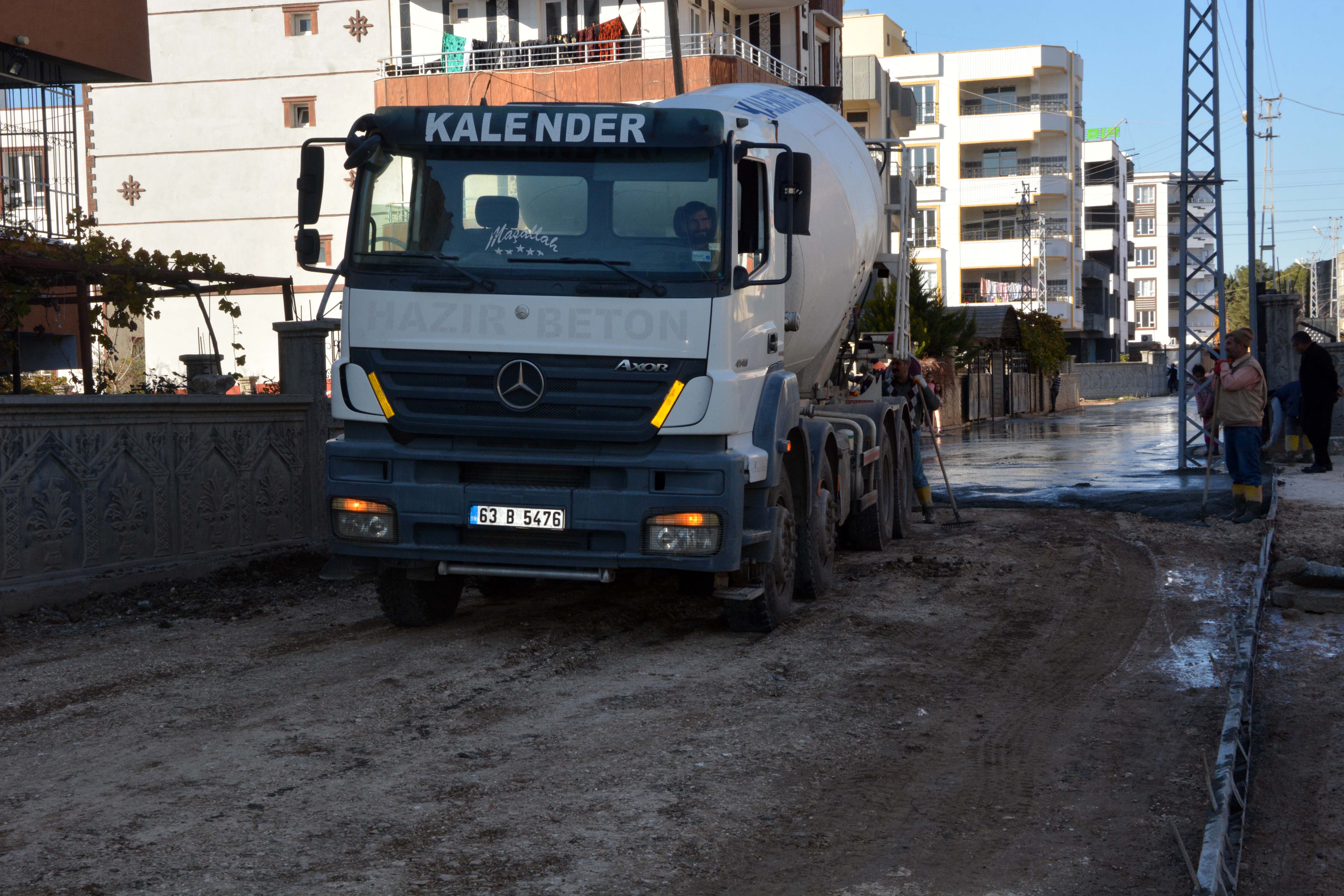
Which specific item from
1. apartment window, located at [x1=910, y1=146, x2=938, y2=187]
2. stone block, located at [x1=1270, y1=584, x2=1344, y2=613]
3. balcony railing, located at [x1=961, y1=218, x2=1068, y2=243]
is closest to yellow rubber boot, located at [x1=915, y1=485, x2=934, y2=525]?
stone block, located at [x1=1270, y1=584, x2=1344, y2=613]

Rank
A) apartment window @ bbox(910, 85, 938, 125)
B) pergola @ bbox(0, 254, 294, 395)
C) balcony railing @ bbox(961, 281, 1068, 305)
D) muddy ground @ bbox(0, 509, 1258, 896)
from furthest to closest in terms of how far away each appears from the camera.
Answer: apartment window @ bbox(910, 85, 938, 125) → balcony railing @ bbox(961, 281, 1068, 305) → pergola @ bbox(0, 254, 294, 395) → muddy ground @ bbox(0, 509, 1258, 896)

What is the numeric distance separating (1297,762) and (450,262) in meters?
4.86

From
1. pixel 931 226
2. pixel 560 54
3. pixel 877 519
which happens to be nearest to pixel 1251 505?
pixel 877 519

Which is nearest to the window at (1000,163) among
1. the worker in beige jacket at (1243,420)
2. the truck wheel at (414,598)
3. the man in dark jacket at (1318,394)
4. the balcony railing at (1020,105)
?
the balcony railing at (1020,105)

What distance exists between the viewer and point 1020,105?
73.4 metres

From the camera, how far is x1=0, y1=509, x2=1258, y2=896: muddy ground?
450cm

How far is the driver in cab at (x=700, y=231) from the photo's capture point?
7.52 meters

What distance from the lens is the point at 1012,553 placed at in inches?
472

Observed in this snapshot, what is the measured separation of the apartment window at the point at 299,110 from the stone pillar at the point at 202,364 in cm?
3342

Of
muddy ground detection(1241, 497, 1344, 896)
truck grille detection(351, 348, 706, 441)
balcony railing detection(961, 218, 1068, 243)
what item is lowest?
muddy ground detection(1241, 497, 1344, 896)

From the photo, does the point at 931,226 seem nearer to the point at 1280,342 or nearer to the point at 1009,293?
the point at 1009,293

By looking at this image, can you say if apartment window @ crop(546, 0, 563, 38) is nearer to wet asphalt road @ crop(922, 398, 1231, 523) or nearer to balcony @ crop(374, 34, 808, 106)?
balcony @ crop(374, 34, 808, 106)

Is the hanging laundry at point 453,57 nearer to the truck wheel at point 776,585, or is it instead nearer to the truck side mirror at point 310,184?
the truck side mirror at point 310,184

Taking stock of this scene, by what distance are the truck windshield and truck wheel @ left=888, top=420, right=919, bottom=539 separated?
589cm
